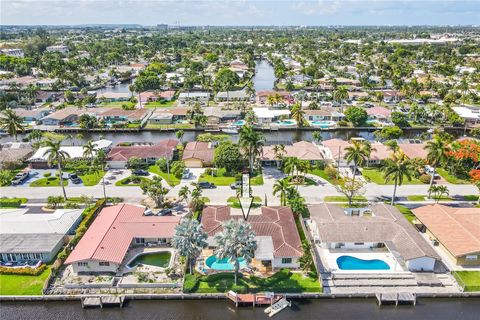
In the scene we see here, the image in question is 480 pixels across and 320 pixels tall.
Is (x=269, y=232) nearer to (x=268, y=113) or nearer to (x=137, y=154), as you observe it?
(x=137, y=154)

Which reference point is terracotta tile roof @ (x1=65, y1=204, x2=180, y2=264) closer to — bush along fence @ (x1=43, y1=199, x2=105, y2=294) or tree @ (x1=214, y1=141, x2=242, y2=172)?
bush along fence @ (x1=43, y1=199, x2=105, y2=294)

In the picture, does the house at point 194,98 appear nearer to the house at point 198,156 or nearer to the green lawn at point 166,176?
the house at point 198,156

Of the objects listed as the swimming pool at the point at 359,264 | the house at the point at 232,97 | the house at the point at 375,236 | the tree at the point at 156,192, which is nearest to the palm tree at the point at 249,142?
the tree at the point at 156,192

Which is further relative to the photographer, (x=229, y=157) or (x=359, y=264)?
(x=229, y=157)

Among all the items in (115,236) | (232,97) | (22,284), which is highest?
(232,97)

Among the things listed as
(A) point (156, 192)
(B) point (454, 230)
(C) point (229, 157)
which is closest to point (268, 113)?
(C) point (229, 157)

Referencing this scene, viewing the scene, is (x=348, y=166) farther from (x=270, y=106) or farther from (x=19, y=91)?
(x=19, y=91)

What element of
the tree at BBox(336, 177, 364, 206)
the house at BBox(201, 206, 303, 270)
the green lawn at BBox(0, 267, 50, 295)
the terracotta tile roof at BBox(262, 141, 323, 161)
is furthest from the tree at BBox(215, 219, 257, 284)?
the terracotta tile roof at BBox(262, 141, 323, 161)
